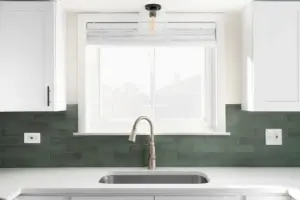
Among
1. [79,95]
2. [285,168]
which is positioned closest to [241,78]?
[285,168]

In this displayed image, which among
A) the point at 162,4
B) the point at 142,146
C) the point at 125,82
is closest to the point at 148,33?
the point at 162,4

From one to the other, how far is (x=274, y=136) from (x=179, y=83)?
0.80 meters

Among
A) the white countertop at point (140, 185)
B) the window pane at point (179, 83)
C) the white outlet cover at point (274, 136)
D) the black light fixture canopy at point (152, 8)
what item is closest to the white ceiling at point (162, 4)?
the black light fixture canopy at point (152, 8)

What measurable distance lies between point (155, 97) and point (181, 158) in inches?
19.5

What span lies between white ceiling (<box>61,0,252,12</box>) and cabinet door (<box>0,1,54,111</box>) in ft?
0.75

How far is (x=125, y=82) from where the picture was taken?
281cm

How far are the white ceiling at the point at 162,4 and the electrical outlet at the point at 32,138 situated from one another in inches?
37.2

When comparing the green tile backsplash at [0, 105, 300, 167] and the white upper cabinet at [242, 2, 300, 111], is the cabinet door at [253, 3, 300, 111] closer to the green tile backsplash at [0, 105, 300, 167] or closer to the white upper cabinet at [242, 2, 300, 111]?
the white upper cabinet at [242, 2, 300, 111]

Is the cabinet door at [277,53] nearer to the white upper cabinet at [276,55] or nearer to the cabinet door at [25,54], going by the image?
the white upper cabinet at [276,55]

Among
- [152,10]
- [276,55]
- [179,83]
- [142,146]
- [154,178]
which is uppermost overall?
[152,10]

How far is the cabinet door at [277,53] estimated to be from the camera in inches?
93.1

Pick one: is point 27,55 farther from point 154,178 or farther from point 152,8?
point 154,178

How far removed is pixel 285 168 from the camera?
8.69 ft

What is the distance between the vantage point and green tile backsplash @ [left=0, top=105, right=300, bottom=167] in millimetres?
2701
